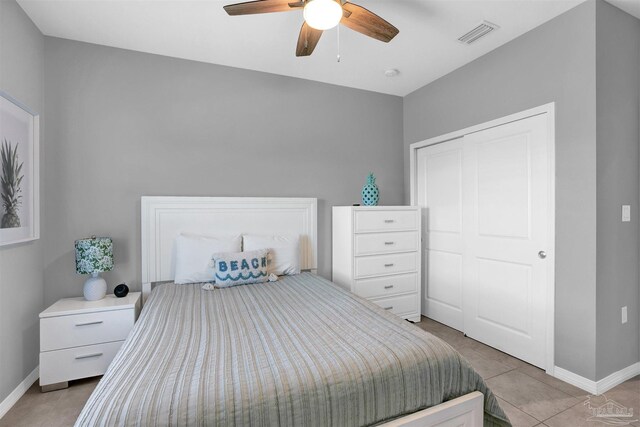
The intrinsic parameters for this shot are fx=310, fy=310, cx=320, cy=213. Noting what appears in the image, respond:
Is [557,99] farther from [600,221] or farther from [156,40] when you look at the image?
[156,40]

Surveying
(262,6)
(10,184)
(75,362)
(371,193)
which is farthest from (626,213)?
(10,184)

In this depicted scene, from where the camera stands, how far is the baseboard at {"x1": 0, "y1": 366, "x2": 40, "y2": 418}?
1.88 meters

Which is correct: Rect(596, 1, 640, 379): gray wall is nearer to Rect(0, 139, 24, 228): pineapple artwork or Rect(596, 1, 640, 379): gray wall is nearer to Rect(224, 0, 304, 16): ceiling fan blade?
Rect(224, 0, 304, 16): ceiling fan blade

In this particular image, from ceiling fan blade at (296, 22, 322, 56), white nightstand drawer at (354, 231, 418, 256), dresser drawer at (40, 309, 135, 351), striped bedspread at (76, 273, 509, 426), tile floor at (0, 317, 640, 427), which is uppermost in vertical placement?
ceiling fan blade at (296, 22, 322, 56)

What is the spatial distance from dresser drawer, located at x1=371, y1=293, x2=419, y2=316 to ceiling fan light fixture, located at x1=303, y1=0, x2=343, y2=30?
8.06 ft

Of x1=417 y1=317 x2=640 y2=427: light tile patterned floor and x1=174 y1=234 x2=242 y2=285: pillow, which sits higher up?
x1=174 y1=234 x2=242 y2=285: pillow

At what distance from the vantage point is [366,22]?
1.80 m

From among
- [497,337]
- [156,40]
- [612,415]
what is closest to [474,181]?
[497,337]

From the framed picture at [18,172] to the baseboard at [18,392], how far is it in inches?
37.9

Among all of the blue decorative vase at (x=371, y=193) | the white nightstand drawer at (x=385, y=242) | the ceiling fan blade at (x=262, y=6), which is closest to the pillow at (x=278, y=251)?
the white nightstand drawer at (x=385, y=242)

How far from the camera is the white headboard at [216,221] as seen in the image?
8.75 feet

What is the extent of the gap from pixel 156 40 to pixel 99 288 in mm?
2022

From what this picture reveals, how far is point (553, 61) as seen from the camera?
2285mm

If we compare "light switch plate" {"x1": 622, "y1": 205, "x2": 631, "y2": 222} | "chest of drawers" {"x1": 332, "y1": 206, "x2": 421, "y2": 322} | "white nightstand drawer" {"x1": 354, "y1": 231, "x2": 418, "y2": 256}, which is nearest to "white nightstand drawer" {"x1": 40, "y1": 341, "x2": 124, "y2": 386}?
"chest of drawers" {"x1": 332, "y1": 206, "x2": 421, "y2": 322}
